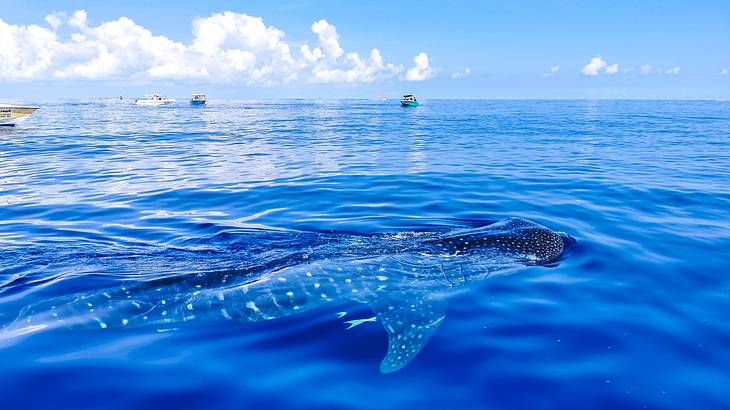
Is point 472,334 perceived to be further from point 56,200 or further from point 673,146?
point 673,146

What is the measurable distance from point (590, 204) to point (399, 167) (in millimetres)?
10418

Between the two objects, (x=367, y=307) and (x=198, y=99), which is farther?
(x=198, y=99)

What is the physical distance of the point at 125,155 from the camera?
95.6 feet

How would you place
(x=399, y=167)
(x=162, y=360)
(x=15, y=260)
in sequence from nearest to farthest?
1. (x=162, y=360)
2. (x=15, y=260)
3. (x=399, y=167)

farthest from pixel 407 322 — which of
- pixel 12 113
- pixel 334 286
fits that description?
pixel 12 113

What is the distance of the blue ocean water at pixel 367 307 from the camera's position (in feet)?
18.1

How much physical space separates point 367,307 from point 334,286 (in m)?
0.82

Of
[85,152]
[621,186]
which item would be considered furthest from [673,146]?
[85,152]

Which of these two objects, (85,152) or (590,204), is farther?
(85,152)

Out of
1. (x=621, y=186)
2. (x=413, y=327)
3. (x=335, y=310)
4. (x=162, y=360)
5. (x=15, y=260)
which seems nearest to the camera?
(x=162, y=360)

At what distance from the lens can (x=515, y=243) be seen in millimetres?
10391

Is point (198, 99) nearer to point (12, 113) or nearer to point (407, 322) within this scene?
point (12, 113)

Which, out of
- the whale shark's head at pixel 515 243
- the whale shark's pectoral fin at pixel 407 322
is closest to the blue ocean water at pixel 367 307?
the whale shark's pectoral fin at pixel 407 322

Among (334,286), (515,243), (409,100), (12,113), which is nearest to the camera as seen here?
(334,286)
